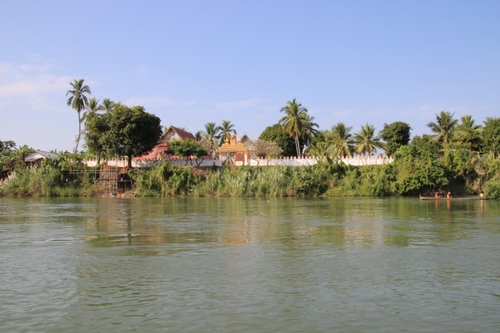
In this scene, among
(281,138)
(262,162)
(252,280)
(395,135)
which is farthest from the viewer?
(281,138)

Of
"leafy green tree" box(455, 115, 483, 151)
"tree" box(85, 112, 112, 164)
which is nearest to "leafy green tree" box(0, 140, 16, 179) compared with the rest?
"tree" box(85, 112, 112, 164)

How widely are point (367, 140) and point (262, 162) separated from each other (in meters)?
15.2

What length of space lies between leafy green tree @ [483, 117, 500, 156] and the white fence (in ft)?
41.1

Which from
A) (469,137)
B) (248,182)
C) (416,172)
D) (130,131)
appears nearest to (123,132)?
(130,131)

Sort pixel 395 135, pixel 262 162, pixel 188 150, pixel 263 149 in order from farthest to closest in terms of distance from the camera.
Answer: pixel 263 149, pixel 395 135, pixel 188 150, pixel 262 162

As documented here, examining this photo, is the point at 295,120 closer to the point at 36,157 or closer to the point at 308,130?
the point at 308,130

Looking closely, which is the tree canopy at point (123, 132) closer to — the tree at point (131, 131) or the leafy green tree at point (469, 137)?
the tree at point (131, 131)

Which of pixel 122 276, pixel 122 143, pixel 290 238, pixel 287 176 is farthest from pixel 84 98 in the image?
pixel 122 276

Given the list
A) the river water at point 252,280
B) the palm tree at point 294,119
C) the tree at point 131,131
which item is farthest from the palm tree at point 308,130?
the river water at point 252,280

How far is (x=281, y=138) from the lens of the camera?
79.2 meters

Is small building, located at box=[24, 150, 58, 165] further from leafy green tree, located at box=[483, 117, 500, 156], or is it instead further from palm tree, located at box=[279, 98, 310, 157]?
leafy green tree, located at box=[483, 117, 500, 156]

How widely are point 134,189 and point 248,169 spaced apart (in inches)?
488

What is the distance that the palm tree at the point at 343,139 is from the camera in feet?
217

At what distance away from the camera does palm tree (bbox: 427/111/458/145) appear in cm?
6606
